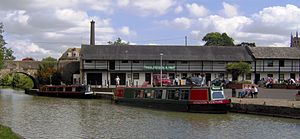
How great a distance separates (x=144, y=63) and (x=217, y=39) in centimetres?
3035

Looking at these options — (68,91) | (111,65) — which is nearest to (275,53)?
(111,65)

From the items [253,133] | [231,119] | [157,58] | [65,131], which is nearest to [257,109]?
[231,119]

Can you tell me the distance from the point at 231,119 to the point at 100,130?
713 centimetres

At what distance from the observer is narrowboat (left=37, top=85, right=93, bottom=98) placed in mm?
42422

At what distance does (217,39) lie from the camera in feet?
263

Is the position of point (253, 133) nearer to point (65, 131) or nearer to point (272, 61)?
point (65, 131)

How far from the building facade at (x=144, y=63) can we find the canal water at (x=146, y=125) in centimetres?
2510

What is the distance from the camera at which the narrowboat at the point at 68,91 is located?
42422 mm

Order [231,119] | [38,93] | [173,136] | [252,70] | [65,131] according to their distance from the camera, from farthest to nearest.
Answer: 1. [252,70]
2. [38,93]
3. [231,119]
4. [65,131]
5. [173,136]

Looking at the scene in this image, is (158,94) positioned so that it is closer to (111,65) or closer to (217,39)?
(111,65)

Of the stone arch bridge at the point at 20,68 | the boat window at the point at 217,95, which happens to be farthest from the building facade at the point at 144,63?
the boat window at the point at 217,95

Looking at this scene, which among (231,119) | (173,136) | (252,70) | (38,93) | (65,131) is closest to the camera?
(173,136)

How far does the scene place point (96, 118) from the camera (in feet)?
80.1

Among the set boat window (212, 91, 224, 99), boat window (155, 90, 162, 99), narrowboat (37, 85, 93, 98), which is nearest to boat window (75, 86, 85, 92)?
narrowboat (37, 85, 93, 98)
